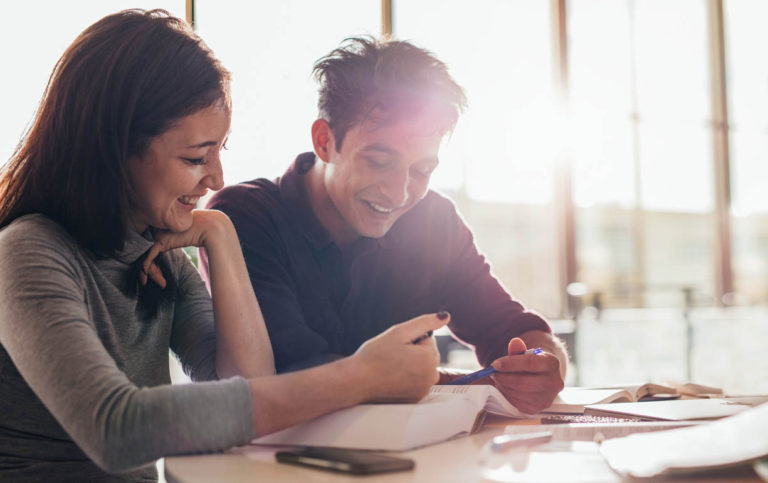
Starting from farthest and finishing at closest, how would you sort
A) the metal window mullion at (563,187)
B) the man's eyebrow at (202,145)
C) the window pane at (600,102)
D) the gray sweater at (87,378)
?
the window pane at (600,102)
the metal window mullion at (563,187)
the man's eyebrow at (202,145)
the gray sweater at (87,378)

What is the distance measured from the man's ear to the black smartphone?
1.02 m

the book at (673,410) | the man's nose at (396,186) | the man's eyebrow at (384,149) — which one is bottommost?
the book at (673,410)

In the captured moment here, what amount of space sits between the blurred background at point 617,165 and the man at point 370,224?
2456mm

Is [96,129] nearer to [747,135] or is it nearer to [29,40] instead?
[29,40]

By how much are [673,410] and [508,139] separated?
4.02 m

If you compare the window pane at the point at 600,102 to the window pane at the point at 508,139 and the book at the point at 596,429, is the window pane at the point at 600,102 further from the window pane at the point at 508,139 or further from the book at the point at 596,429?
the book at the point at 596,429

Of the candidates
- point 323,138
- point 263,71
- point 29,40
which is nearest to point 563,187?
point 263,71

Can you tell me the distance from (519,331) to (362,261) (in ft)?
1.34

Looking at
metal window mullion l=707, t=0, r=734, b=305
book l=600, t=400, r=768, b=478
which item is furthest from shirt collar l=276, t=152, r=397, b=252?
metal window mullion l=707, t=0, r=734, b=305

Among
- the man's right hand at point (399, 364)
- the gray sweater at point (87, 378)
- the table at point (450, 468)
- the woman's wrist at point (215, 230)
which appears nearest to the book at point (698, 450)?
the table at point (450, 468)

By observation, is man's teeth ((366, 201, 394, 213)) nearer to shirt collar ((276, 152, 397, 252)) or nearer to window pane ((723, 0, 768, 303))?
shirt collar ((276, 152, 397, 252))

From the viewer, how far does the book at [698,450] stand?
676 millimetres

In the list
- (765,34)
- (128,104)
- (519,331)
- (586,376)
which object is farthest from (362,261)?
(765,34)

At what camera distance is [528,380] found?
125cm
